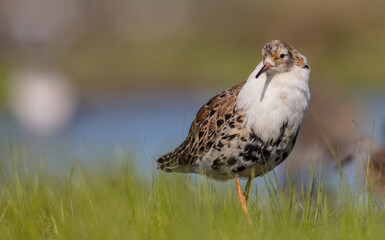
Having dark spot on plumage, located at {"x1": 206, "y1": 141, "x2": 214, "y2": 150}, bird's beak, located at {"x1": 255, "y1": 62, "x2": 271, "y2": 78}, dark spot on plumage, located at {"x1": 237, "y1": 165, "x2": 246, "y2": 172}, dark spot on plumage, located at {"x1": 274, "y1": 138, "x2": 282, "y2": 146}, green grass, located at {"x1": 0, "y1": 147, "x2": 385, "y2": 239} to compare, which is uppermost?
bird's beak, located at {"x1": 255, "y1": 62, "x2": 271, "y2": 78}

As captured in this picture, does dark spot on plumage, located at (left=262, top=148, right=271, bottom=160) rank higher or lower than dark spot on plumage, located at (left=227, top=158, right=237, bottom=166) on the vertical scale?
higher

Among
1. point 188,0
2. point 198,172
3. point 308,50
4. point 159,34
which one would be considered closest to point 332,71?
point 308,50

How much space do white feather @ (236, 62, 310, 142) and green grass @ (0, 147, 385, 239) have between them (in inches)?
14.4

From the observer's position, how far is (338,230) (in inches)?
196

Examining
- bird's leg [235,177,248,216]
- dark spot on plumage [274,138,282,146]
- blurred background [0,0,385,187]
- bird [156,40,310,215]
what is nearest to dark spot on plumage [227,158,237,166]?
bird [156,40,310,215]

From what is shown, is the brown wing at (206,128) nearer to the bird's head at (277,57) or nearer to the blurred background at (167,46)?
the bird's head at (277,57)

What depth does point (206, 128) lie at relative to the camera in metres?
5.88

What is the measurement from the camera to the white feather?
526 cm

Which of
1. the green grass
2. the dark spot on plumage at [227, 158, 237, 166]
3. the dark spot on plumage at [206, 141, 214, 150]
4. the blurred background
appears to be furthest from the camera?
the blurred background

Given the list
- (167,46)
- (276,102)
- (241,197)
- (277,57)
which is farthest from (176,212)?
(167,46)

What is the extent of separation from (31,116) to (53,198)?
12.5 meters

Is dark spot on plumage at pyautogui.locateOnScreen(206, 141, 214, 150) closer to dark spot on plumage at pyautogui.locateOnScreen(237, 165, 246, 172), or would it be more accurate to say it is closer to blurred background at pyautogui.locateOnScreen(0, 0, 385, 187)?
dark spot on plumage at pyautogui.locateOnScreen(237, 165, 246, 172)

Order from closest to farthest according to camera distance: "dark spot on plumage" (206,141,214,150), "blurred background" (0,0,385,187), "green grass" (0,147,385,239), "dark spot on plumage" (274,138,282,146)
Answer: "green grass" (0,147,385,239), "dark spot on plumage" (274,138,282,146), "dark spot on plumage" (206,141,214,150), "blurred background" (0,0,385,187)

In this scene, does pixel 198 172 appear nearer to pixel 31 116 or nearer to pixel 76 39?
pixel 31 116
